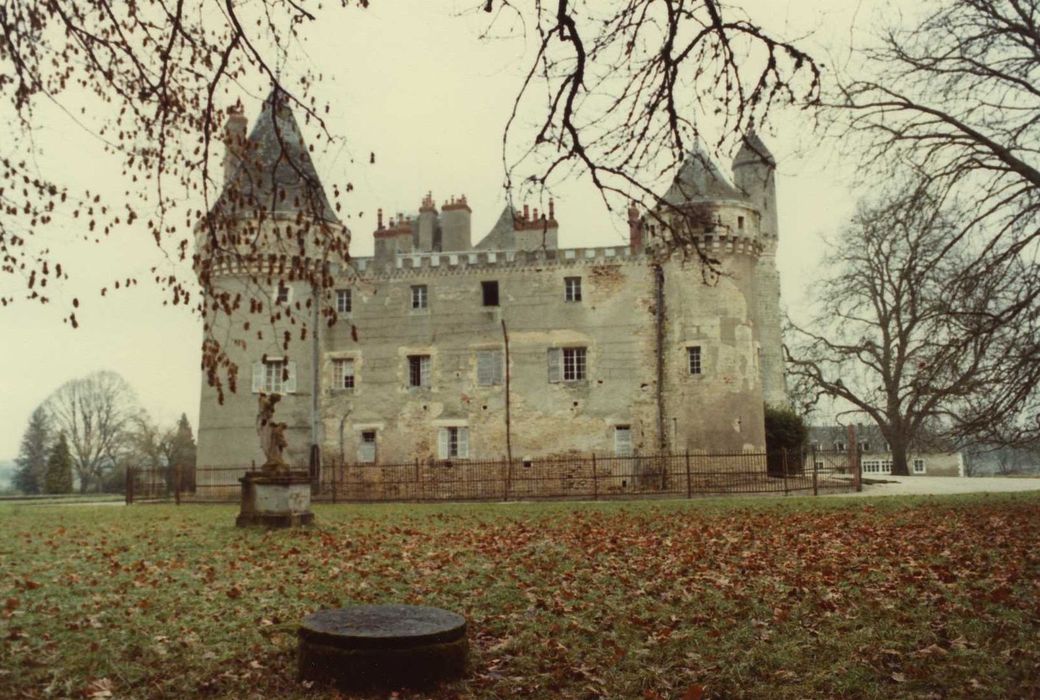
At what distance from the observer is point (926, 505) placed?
1792 centimetres

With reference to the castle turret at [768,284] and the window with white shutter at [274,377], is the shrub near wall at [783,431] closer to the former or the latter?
the castle turret at [768,284]

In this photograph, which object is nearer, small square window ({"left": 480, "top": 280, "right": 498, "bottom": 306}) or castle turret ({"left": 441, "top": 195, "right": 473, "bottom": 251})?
small square window ({"left": 480, "top": 280, "right": 498, "bottom": 306})

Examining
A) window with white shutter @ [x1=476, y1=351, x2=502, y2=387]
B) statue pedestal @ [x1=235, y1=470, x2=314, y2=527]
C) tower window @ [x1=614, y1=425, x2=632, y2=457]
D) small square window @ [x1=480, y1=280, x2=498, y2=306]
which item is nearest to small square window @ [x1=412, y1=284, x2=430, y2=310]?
small square window @ [x1=480, y1=280, x2=498, y2=306]

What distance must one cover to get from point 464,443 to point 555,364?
15.1 ft

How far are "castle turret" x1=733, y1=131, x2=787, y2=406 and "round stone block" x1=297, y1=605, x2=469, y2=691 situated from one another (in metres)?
31.4

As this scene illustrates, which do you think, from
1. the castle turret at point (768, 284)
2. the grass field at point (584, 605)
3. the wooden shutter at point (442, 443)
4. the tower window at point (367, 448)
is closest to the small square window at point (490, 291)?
the wooden shutter at point (442, 443)

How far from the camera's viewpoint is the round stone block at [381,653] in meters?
5.68

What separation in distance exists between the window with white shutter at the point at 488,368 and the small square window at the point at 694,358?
7125mm

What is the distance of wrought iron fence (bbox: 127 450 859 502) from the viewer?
1070 inches

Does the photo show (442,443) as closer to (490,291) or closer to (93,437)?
(490,291)

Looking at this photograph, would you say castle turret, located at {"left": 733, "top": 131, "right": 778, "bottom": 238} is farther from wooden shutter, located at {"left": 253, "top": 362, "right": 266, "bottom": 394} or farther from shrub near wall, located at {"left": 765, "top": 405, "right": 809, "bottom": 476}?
wooden shutter, located at {"left": 253, "top": 362, "right": 266, "bottom": 394}

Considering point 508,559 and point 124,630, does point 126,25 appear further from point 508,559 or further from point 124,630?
point 508,559

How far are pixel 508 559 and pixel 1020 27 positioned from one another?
11.0m

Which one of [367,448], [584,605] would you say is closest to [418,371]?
[367,448]
